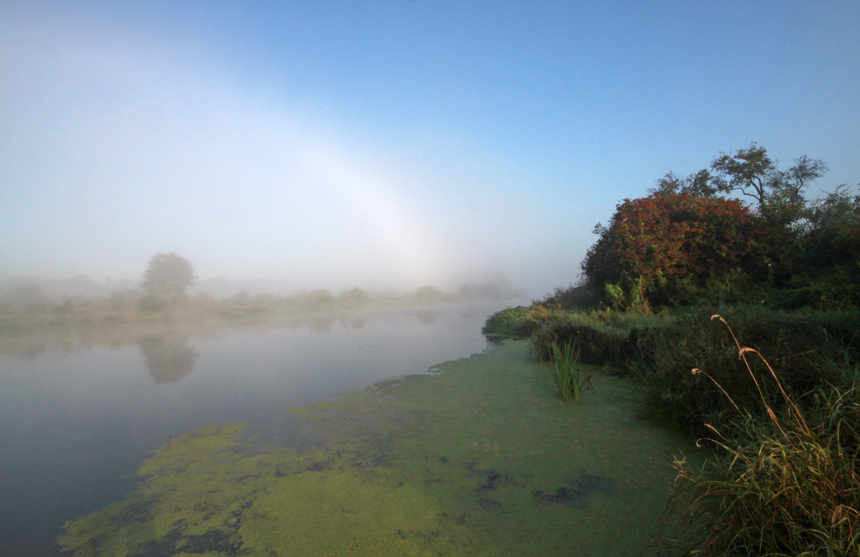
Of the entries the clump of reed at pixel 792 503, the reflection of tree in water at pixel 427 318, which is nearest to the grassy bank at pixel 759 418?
the clump of reed at pixel 792 503

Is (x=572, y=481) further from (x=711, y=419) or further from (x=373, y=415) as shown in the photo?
(x=373, y=415)

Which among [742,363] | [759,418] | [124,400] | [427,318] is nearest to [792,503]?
[759,418]

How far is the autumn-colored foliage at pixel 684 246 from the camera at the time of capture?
902 cm

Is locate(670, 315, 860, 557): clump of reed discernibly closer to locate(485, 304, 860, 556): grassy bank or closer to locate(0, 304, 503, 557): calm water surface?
locate(485, 304, 860, 556): grassy bank

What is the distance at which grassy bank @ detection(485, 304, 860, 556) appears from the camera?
1.47 m

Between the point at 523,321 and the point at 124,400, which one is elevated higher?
the point at 523,321

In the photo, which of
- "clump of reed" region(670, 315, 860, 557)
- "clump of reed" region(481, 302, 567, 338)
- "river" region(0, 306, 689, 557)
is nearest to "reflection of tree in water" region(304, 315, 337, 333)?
"clump of reed" region(481, 302, 567, 338)

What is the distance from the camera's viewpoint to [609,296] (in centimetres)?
1023

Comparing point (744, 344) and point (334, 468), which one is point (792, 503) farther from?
point (334, 468)

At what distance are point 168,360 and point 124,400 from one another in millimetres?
4042

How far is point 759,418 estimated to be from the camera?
8.82ft

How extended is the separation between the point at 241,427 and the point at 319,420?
885 mm

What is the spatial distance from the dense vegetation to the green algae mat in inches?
17.1

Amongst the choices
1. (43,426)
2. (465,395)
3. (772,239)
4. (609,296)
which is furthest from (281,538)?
(772,239)
